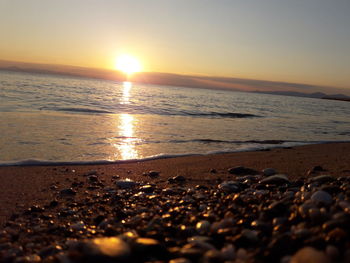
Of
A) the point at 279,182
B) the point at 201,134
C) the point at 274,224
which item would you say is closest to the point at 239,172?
the point at 279,182

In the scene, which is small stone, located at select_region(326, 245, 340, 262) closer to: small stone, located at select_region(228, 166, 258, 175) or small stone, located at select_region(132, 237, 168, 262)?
small stone, located at select_region(132, 237, 168, 262)

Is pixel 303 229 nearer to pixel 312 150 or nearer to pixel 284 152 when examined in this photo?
pixel 284 152

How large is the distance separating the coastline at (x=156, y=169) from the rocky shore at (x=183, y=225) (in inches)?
10.8

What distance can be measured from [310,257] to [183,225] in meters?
1.40

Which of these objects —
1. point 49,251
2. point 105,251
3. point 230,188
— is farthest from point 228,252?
point 230,188

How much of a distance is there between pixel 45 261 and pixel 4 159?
4.71 m

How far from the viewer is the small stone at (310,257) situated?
6.00ft

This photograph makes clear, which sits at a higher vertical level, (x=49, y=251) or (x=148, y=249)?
(x=148, y=249)

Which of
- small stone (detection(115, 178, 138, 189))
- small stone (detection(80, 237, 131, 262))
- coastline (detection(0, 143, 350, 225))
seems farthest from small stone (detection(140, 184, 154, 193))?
small stone (detection(80, 237, 131, 262))

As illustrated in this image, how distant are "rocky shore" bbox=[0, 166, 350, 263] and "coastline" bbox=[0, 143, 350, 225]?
27 centimetres

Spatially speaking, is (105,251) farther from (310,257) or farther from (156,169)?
(156,169)

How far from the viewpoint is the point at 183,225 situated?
304 cm

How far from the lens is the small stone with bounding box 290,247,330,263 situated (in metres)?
1.83

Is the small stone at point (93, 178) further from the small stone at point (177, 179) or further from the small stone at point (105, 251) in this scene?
the small stone at point (105, 251)
